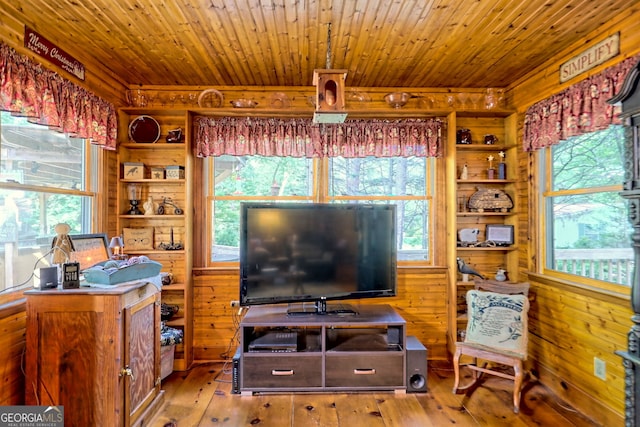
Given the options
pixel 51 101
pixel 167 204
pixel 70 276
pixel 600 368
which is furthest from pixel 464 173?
pixel 51 101

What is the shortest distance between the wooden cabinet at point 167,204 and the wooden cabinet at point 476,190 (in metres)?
2.45

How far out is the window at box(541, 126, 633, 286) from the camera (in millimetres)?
2408

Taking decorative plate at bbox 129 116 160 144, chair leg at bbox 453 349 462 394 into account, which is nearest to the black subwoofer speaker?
chair leg at bbox 453 349 462 394

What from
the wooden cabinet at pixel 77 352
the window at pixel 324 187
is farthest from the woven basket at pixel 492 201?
the wooden cabinet at pixel 77 352

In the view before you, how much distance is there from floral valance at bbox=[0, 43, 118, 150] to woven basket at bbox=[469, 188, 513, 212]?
3351 mm

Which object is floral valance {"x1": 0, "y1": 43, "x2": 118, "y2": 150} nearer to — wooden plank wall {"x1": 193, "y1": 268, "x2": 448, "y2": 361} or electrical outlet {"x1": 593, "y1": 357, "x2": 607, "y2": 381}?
wooden plank wall {"x1": 193, "y1": 268, "x2": 448, "y2": 361}

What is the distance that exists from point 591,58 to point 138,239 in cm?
394

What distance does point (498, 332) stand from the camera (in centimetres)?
277

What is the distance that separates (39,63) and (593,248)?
405 centimetres

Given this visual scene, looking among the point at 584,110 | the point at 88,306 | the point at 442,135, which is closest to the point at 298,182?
the point at 442,135

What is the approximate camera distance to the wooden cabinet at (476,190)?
3.36 metres

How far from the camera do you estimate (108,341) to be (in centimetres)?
201

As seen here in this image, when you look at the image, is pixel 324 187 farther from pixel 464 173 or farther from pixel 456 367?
pixel 456 367

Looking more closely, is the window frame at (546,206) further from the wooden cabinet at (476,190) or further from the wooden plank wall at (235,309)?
the wooden plank wall at (235,309)
